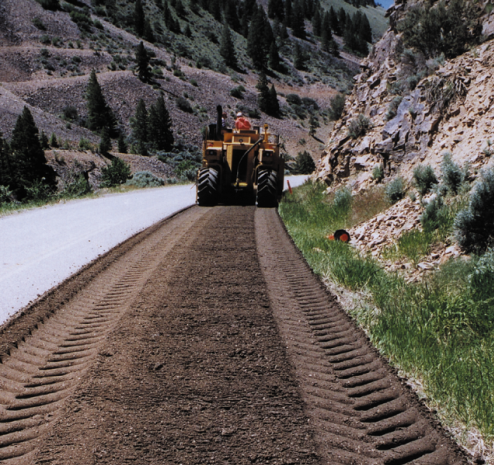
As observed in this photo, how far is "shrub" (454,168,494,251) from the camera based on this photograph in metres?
5.83

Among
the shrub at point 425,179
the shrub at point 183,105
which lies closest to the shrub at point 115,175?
the shrub at point 425,179

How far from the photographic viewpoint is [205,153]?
46.7 feet

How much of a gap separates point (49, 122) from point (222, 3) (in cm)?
9768

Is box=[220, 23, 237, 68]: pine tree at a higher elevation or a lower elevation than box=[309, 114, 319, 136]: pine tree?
higher

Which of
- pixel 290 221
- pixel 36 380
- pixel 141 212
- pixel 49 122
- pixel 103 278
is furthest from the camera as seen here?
pixel 49 122

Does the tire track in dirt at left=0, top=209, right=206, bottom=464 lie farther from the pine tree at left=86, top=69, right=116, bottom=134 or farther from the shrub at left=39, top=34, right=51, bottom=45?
the shrub at left=39, top=34, right=51, bottom=45

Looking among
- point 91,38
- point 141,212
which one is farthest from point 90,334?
point 91,38

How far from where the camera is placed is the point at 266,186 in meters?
13.7

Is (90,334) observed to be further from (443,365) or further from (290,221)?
(290,221)

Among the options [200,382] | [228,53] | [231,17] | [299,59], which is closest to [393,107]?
[200,382]

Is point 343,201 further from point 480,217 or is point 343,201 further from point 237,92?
point 237,92

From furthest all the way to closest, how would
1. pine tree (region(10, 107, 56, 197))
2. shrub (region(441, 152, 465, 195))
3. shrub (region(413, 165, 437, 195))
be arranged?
pine tree (region(10, 107, 56, 197))
shrub (region(413, 165, 437, 195))
shrub (region(441, 152, 465, 195))

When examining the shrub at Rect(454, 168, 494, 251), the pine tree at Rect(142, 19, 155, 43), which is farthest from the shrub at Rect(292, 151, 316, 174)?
the pine tree at Rect(142, 19, 155, 43)

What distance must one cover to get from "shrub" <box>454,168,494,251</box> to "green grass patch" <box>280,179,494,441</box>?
0.42 metres
